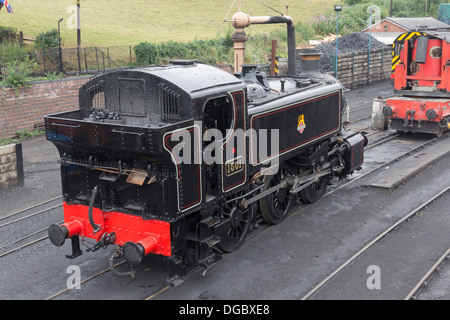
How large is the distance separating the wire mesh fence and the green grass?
490 centimetres

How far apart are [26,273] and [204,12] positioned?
5027 cm

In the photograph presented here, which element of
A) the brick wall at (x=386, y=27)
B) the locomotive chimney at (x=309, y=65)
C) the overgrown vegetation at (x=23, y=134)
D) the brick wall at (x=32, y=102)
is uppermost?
the brick wall at (x=386, y=27)

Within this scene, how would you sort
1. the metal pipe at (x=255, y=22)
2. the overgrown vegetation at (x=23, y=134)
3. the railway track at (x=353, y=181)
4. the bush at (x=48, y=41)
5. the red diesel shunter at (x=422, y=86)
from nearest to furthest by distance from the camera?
the railway track at (x=353, y=181) → the metal pipe at (x=255, y=22) → the red diesel shunter at (x=422, y=86) → the overgrown vegetation at (x=23, y=134) → the bush at (x=48, y=41)

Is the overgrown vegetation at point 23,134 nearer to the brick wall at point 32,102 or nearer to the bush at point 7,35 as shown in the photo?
the brick wall at point 32,102

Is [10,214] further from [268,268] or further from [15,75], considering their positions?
[15,75]

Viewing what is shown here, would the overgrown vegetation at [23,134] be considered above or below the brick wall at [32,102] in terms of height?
below

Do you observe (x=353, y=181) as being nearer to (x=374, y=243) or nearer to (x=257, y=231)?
(x=374, y=243)

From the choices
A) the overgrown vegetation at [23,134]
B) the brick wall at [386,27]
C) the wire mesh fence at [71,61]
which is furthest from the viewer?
A: the brick wall at [386,27]

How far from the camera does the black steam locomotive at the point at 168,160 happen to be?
655cm

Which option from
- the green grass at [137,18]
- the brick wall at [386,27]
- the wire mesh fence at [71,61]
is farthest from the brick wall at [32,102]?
the brick wall at [386,27]

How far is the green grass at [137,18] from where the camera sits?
3406 centimetres

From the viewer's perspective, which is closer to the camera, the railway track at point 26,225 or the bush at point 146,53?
the railway track at point 26,225

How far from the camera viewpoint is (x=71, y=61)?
2322cm

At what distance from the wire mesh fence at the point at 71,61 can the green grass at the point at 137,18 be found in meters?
4.90
